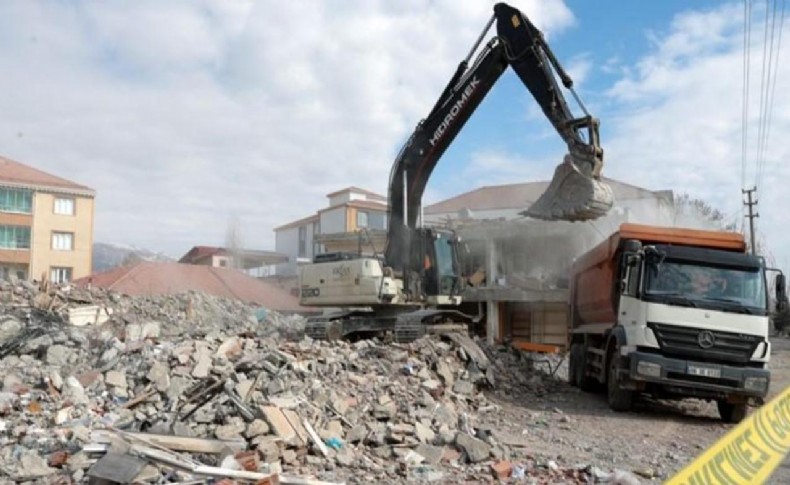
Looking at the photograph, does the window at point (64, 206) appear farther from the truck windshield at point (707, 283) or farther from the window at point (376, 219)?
the truck windshield at point (707, 283)

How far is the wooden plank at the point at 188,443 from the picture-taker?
272 inches

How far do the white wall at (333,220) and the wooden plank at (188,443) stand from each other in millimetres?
42292

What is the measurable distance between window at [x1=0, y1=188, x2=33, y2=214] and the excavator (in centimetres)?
3665

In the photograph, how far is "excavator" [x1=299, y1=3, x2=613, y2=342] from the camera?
1388cm

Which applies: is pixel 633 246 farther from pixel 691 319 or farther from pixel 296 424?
pixel 296 424

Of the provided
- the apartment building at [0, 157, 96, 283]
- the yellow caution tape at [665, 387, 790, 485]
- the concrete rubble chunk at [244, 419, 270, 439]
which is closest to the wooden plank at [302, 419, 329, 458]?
the concrete rubble chunk at [244, 419, 270, 439]

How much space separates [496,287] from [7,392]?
19833 millimetres

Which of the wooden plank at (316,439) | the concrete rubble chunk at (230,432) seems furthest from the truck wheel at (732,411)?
the concrete rubble chunk at (230,432)

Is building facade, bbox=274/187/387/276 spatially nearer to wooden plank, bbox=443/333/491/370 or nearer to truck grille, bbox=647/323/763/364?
wooden plank, bbox=443/333/491/370

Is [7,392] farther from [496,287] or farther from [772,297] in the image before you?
[496,287]

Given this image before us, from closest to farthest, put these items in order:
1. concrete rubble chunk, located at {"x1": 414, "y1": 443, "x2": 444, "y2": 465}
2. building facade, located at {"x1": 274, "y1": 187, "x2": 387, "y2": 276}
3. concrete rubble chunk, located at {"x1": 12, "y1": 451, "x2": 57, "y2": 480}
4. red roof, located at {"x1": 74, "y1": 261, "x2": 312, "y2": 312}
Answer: concrete rubble chunk, located at {"x1": 12, "y1": 451, "x2": 57, "y2": 480}, concrete rubble chunk, located at {"x1": 414, "y1": 443, "x2": 444, "y2": 465}, red roof, located at {"x1": 74, "y1": 261, "x2": 312, "y2": 312}, building facade, located at {"x1": 274, "y1": 187, "x2": 387, "y2": 276}

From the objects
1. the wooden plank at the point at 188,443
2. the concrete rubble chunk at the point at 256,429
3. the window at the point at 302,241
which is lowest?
the wooden plank at the point at 188,443

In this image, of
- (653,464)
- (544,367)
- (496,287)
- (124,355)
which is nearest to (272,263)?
(496,287)

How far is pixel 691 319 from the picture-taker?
10984 mm
